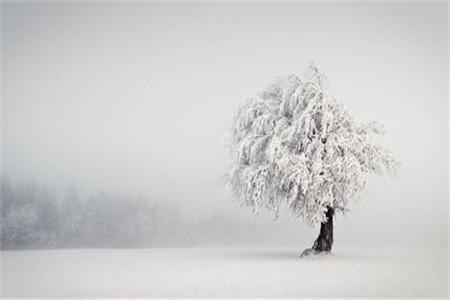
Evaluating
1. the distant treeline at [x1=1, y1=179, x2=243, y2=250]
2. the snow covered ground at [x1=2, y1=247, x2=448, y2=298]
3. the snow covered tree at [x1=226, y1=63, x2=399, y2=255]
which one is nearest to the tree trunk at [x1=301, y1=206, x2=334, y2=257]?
the snow covered tree at [x1=226, y1=63, x2=399, y2=255]

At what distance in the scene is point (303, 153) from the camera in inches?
639

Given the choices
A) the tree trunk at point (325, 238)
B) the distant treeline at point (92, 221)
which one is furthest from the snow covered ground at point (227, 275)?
the distant treeline at point (92, 221)

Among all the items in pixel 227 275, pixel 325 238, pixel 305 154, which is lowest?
pixel 227 275

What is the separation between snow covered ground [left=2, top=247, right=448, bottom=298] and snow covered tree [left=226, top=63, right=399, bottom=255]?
60.3 inches

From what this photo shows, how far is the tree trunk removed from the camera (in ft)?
55.4

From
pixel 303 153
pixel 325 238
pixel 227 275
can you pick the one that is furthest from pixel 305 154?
pixel 227 275

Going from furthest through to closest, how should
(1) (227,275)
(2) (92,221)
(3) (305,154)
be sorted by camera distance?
(2) (92,221) < (3) (305,154) < (1) (227,275)

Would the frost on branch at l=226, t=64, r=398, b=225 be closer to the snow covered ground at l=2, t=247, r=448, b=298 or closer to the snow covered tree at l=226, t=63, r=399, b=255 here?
the snow covered tree at l=226, t=63, r=399, b=255

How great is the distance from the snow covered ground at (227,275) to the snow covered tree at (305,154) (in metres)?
1.53

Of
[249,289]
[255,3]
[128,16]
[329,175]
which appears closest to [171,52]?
[128,16]

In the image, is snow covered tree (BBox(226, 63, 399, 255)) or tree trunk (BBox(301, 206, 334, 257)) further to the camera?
tree trunk (BBox(301, 206, 334, 257))

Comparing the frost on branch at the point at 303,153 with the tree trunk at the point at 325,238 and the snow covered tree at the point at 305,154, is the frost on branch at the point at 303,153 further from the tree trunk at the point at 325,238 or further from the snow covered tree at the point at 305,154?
the tree trunk at the point at 325,238

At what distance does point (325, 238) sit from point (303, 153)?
8.43ft

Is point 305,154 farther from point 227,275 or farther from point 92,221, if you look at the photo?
point 92,221
